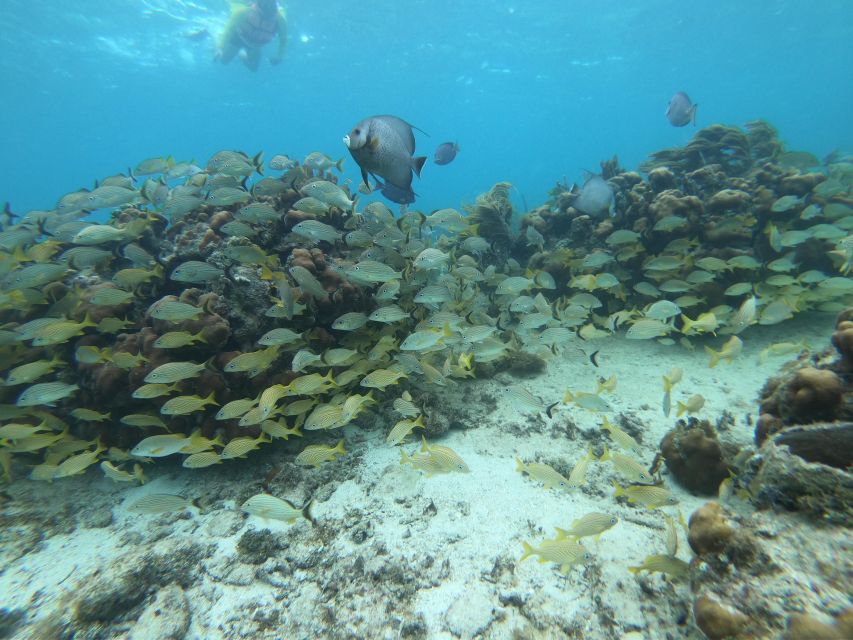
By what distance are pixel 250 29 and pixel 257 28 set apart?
52cm

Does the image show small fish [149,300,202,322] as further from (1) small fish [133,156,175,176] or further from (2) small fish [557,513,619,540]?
(1) small fish [133,156,175,176]

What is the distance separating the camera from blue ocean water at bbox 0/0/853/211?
36.9m

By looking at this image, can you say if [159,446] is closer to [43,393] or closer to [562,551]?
[43,393]

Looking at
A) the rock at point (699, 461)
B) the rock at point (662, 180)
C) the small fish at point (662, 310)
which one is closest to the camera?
the rock at point (699, 461)

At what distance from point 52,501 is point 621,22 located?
59694 mm

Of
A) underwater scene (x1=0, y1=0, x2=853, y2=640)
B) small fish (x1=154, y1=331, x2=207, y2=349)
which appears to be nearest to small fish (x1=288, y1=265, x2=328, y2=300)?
underwater scene (x1=0, y1=0, x2=853, y2=640)

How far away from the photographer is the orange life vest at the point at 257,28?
1048 inches

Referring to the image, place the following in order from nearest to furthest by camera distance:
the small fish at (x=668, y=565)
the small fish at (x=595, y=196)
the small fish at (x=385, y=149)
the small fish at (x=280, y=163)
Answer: the small fish at (x=668, y=565)
the small fish at (x=385, y=149)
the small fish at (x=595, y=196)
the small fish at (x=280, y=163)

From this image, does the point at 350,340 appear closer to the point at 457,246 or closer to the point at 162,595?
the point at 162,595

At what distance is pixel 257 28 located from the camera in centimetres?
2736

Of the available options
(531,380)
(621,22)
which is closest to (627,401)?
(531,380)

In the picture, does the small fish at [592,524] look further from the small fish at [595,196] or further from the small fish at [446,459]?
the small fish at [595,196]

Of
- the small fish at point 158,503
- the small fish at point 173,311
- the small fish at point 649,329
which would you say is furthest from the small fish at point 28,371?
the small fish at point 649,329

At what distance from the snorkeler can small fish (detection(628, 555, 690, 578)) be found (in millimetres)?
35811
